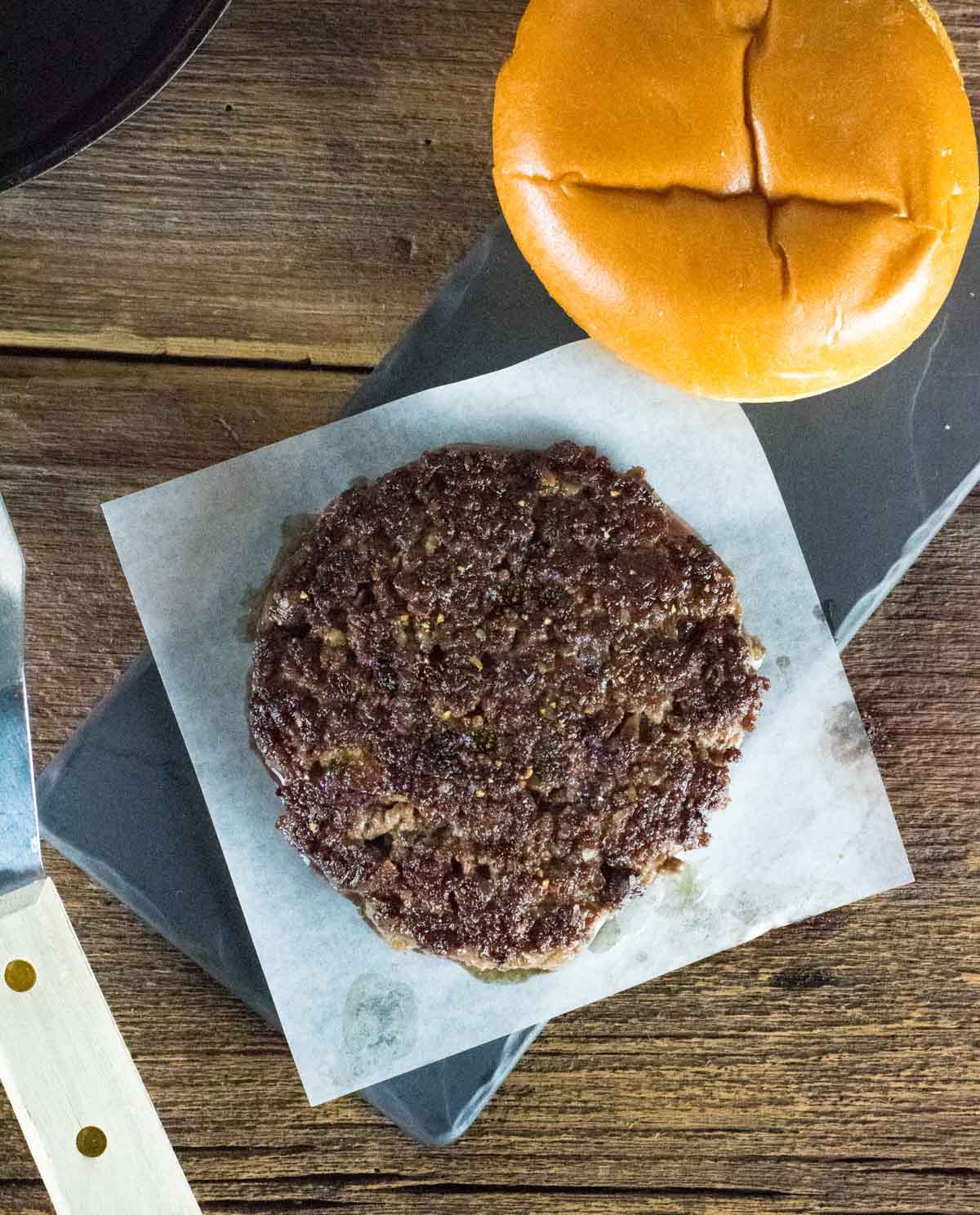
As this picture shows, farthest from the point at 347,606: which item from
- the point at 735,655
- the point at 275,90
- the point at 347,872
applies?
the point at 275,90

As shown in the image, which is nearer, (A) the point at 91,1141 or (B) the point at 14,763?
(A) the point at 91,1141

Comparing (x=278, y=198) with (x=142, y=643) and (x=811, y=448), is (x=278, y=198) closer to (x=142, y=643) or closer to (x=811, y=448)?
(x=142, y=643)

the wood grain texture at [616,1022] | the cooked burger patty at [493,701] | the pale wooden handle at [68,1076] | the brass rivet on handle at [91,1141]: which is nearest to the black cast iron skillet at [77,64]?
the wood grain texture at [616,1022]

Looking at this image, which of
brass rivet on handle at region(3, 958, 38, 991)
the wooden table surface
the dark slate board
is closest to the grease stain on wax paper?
the dark slate board

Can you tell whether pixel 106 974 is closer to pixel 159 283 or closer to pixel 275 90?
pixel 159 283

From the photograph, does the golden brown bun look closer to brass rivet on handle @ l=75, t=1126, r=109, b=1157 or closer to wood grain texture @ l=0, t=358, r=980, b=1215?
wood grain texture @ l=0, t=358, r=980, b=1215

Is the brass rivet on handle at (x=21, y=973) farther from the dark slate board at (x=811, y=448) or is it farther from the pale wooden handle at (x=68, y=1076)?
the dark slate board at (x=811, y=448)

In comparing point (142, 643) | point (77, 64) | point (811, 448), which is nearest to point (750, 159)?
point (811, 448)

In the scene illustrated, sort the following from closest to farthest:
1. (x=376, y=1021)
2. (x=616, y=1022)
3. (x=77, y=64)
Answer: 1. (x=77, y=64)
2. (x=376, y=1021)
3. (x=616, y=1022)
